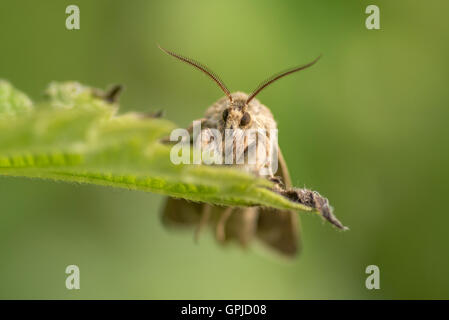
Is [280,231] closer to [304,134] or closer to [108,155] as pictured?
[304,134]

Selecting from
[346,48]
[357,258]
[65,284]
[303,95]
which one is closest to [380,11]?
[346,48]

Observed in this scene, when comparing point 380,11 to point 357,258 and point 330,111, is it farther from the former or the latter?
point 357,258

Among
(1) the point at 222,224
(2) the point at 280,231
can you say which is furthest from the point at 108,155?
(2) the point at 280,231

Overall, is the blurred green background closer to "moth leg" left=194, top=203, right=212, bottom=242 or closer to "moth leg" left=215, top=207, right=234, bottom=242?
"moth leg" left=215, top=207, right=234, bottom=242

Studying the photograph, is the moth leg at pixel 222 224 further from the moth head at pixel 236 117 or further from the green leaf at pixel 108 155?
the green leaf at pixel 108 155

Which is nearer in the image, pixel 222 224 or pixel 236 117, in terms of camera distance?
pixel 236 117

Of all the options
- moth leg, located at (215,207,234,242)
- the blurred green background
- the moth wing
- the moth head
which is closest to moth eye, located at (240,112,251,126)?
the moth head

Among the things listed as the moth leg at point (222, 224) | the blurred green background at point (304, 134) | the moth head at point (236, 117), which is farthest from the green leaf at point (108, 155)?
the blurred green background at point (304, 134)
